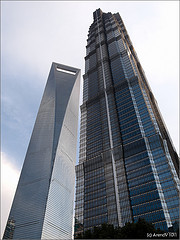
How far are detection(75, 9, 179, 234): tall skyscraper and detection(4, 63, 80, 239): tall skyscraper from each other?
35.2ft

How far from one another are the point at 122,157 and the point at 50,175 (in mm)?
34386

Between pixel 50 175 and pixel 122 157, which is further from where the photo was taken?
pixel 122 157

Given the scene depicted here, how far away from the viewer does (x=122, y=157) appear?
10706 centimetres

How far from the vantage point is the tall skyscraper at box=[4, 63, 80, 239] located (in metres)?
84.5

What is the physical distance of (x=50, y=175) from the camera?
303 feet

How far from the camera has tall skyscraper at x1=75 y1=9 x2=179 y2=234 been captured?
86562 millimetres

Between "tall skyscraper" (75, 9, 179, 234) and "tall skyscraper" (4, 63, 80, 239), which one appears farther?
"tall skyscraper" (75, 9, 179, 234)

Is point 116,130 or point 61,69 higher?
point 61,69

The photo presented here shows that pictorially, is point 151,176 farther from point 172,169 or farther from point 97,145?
point 97,145

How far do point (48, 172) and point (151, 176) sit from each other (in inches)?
1609

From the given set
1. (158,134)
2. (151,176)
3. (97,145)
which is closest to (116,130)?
(97,145)

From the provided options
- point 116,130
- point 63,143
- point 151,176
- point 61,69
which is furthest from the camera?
point 61,69

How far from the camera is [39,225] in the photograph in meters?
81.2

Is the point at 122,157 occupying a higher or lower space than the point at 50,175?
higher
